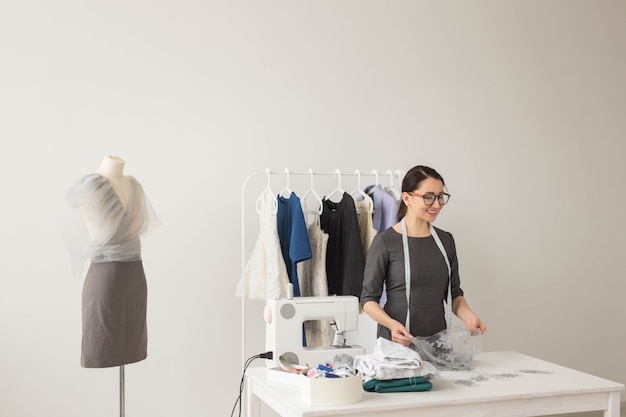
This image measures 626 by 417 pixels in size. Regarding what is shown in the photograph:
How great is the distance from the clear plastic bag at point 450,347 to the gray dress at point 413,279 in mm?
197

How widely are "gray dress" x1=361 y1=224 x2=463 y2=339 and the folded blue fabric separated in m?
0.65

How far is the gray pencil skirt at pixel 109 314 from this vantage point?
358 cm

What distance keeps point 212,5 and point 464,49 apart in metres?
1.87

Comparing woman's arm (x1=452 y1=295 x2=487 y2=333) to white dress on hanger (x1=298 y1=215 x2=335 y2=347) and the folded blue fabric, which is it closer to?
the folded blue fabric

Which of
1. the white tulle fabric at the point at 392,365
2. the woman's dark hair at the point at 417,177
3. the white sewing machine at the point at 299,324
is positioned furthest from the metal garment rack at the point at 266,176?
the white tulle fabric at the point at 392,365

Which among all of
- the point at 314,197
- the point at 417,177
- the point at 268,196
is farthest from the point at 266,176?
the point at 417,177

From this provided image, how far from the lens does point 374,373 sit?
2799mm

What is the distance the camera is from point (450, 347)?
3236 millimetres

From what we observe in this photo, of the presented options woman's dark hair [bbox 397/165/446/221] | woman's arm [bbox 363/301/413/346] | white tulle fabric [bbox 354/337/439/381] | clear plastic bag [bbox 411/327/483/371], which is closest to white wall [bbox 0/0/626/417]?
woman's dark hair [bbox 397/165/446/221]

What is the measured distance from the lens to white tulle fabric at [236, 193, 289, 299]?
4355 millimetres

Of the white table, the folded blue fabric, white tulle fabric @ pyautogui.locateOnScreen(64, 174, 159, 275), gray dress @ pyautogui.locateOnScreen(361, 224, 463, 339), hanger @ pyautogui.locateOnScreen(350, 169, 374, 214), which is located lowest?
the white table

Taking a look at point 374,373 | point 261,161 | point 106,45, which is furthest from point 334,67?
point 374,373

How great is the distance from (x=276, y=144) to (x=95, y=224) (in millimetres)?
1641

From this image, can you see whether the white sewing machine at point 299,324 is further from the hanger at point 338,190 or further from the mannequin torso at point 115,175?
the hanger at point 338,190
